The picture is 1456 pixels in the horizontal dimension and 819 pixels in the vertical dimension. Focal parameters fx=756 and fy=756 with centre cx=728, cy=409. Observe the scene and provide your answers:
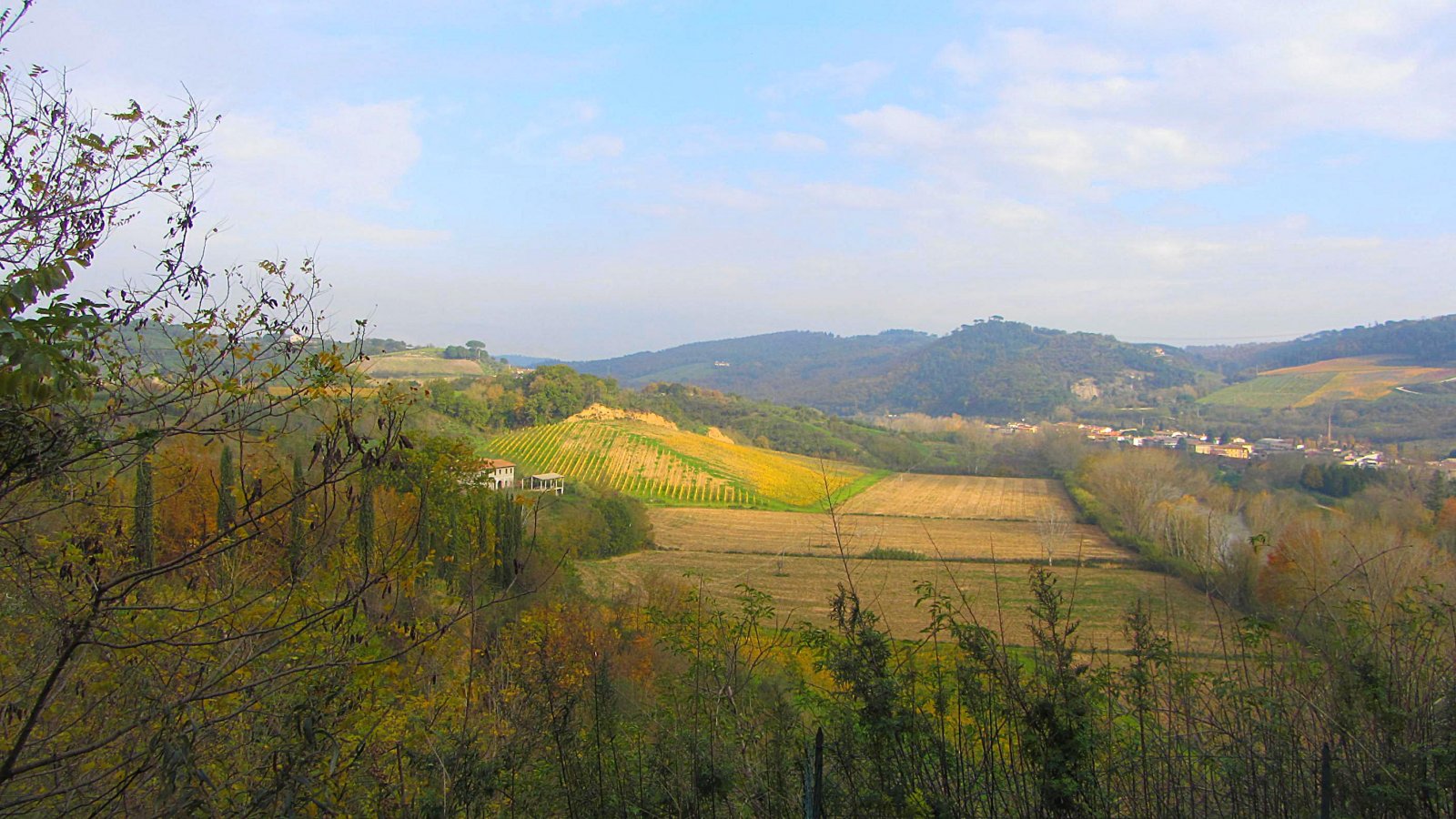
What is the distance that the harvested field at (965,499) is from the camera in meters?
39.3

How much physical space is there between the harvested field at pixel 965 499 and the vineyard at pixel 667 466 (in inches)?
95.1

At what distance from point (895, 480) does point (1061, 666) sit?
48376 millimetres

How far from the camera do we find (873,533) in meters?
25.6

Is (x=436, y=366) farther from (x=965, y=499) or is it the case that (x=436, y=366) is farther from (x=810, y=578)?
(x=810, y=578)

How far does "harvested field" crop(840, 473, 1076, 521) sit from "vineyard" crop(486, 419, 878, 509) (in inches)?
95.1

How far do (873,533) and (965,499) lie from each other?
21.0 metres

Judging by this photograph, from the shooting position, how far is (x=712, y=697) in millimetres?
3764

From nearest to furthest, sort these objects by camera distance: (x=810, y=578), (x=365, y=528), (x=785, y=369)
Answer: (x=365, y=528)
(x=810, y=578)
(x=785, y=369)

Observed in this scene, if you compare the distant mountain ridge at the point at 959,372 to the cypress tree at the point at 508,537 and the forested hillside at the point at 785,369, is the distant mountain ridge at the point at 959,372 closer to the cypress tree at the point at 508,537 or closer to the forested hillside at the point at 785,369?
the forested hillside at the point at 785,369

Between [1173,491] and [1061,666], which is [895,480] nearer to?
[1173,491]

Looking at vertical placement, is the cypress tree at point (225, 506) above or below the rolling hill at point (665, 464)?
above

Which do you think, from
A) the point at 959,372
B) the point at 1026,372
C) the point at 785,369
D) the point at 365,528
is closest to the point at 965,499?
the point at 365,528

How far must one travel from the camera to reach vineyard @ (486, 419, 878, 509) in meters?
46.4

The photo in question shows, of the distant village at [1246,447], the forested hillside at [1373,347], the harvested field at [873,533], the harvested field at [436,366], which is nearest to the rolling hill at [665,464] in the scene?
the harvested field at [873,533]
